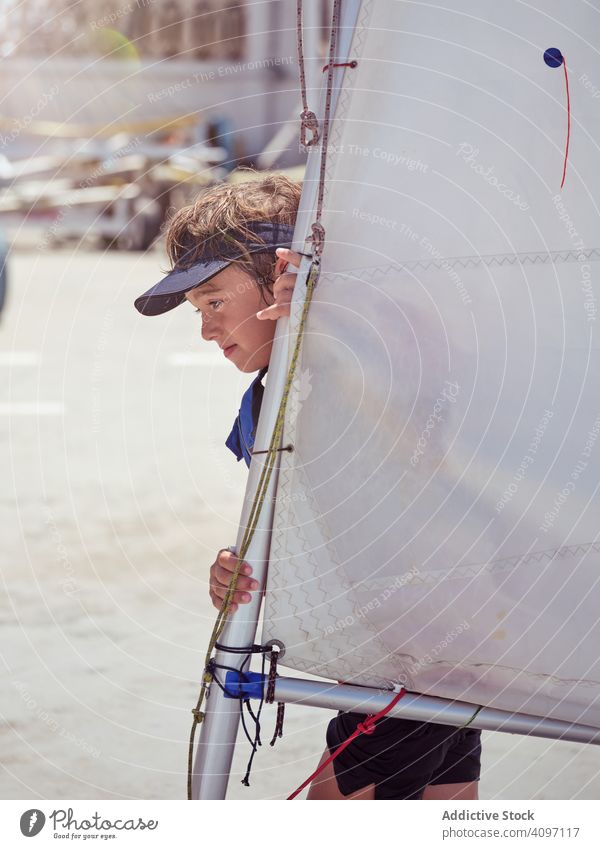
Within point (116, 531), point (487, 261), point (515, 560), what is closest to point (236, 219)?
point (487, 261)

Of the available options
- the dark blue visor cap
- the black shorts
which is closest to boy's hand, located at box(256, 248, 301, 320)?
the dark blue visor cap

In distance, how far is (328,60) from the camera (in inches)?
64.6

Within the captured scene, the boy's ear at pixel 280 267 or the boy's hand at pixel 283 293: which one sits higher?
the boy's ear at pixel 280 267

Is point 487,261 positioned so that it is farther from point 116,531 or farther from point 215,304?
point 116,531

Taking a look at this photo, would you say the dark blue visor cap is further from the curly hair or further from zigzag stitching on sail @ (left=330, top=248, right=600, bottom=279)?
zigzag stitching on sail @ (left=330, top=248, right=600, bottom=279)

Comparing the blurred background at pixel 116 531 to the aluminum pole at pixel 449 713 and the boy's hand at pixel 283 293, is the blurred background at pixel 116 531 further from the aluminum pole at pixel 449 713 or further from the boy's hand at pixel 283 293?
Result: the aluminum pole at pixel 449 713

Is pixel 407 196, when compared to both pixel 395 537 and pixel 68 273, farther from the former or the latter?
pixel 68 273

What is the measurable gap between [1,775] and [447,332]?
1.61m

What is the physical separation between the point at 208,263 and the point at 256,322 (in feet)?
0.38

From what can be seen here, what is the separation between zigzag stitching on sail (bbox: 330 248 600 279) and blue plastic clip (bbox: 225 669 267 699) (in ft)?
1.90

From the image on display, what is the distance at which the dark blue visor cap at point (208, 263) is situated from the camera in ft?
5.90

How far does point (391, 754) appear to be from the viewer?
2.00 metres

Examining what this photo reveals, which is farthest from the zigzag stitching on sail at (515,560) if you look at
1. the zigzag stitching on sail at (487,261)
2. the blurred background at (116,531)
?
the blurred background at (116,531)
